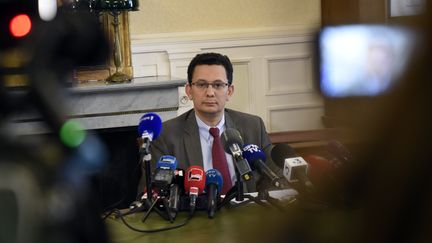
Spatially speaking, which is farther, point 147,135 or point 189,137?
point 189,137

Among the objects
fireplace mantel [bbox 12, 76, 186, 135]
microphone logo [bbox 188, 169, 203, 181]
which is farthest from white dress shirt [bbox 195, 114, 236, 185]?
fireplace mantel [bbox 12, 76, 186, 135]

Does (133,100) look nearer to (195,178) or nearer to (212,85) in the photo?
(212,85)

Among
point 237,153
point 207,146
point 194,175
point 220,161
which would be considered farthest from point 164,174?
point 207,146

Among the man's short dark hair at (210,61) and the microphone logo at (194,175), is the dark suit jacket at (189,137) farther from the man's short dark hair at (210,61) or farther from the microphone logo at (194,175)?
the microphone logo at (194,175)

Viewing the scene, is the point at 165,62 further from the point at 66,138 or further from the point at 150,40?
the point at 66,138

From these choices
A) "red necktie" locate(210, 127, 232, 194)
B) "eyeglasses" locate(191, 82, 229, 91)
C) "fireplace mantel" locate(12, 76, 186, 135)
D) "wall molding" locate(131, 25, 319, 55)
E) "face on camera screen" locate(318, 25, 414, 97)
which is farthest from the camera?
"wall molding" locate(131, 25, 319, 55)

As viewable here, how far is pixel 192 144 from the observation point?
2.93 metres

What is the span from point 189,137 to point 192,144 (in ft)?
0.14

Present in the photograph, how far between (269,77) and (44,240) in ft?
16.4

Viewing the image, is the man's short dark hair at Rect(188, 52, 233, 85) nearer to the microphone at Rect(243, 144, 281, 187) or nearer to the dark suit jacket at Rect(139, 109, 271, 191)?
the dark suit jacket at Rect(139, 109, 271, 191)

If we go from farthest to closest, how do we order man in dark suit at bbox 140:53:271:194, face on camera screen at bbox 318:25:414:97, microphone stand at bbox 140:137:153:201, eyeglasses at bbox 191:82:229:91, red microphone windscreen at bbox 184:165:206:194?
1. eyeglasses at bbox 191:82:229:91
2. man in dark suit at bbox 140:53:271:194
3. red microphone windscreen at bbox 184:165:206:194
4. microphone stand at bbox 140:137:153:201
5. face on camera screen at bbox 318:25:414:97

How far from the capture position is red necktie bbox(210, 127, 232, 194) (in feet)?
9.18

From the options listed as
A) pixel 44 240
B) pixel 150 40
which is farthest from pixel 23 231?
pixel 150 40

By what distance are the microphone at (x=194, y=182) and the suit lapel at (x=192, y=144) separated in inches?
22.9
